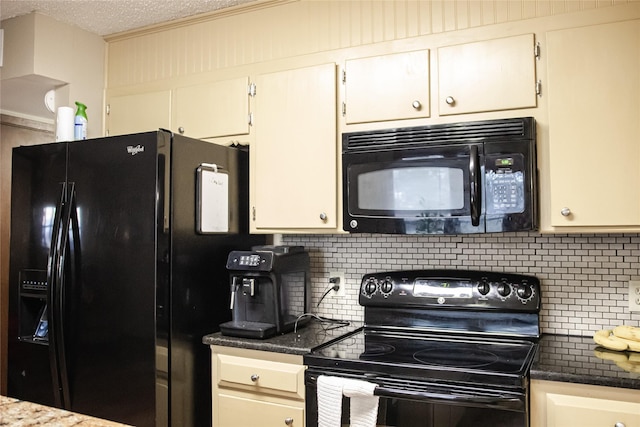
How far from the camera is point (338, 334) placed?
2.33 m

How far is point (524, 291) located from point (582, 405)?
58 cm

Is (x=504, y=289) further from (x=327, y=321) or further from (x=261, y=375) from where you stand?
(x=261, y=375)

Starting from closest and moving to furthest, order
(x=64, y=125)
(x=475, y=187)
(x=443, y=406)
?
(x=443, y=406), (x=475, y=187), (x=64, y=125)

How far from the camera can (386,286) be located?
7.91ft

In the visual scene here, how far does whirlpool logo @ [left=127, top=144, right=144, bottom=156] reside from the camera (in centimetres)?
217

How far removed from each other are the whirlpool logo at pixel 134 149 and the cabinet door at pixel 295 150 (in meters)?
0.54

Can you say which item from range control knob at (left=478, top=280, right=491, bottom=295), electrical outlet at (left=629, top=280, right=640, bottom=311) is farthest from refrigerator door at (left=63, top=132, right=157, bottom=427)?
electrical outlet at (left=629, top=280, right=640, bottom=311)

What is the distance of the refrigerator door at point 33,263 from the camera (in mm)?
2371

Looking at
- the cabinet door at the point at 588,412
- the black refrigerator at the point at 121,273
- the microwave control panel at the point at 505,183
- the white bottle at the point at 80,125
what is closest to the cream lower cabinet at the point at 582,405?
the cabinet door at the point at 588,412

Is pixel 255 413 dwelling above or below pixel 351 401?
below

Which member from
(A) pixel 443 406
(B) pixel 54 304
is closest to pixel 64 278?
(B) pixel 54 304

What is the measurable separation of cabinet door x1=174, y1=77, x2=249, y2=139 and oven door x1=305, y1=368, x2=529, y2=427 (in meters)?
1.29

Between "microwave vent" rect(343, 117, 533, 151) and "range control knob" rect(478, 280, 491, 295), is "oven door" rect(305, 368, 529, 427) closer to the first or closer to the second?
"range control knob" rect(478, 280, 491, 295)

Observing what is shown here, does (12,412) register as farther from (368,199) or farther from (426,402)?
(368,199)
